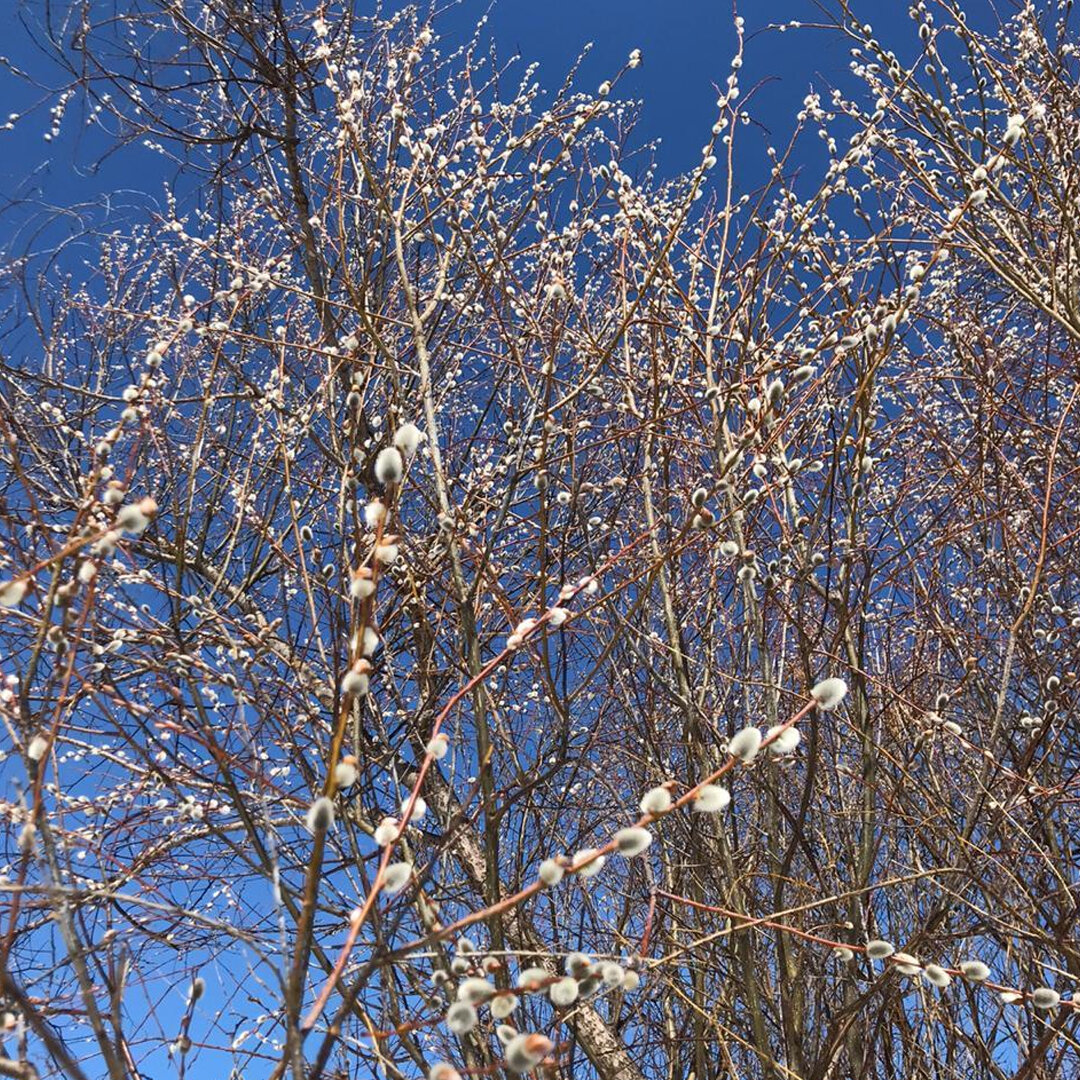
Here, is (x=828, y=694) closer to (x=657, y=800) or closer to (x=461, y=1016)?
(x=657, y=800)

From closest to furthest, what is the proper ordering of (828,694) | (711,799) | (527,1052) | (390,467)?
(527,1052) < (390,467) < (711,799) < (828,694)

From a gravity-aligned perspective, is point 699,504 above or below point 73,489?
below

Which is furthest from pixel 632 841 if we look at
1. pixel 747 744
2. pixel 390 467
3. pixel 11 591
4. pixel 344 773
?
pixel 11 591

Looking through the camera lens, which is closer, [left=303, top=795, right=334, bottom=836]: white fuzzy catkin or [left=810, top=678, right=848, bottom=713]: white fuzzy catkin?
[left=303, top=795, right=334, bottom=836]: white fuzzy catkin

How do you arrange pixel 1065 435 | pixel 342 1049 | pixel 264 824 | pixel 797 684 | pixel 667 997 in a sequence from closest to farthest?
pixel 264 824 < pixel 342 1049 < pixel 667 997 < pixel 797 684 < pixel 1065 435

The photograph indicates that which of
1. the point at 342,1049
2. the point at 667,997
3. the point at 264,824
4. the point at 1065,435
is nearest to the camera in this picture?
the point at 264,824

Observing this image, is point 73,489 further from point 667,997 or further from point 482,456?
point 667,997

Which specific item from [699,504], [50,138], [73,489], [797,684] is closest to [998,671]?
[797,684]

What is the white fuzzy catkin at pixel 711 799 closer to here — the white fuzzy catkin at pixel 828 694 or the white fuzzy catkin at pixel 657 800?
the white fuzzy catkin at pixel 657 800

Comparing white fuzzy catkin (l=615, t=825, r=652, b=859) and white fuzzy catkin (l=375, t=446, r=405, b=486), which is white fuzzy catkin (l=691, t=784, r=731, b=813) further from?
white fuzzy catkin (l=375, t=446, r=405, b=486)

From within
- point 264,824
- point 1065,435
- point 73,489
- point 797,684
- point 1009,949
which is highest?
point 73,489

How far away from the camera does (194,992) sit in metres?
1.41

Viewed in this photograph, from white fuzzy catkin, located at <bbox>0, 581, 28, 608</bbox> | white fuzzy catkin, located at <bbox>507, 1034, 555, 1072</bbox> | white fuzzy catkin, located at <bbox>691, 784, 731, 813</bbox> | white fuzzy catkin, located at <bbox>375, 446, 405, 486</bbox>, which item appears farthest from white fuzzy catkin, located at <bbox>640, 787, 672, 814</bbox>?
white fuzzy catkin, located at <bbox>0, 581, 28, 608</bbox>

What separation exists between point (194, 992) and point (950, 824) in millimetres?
2088
